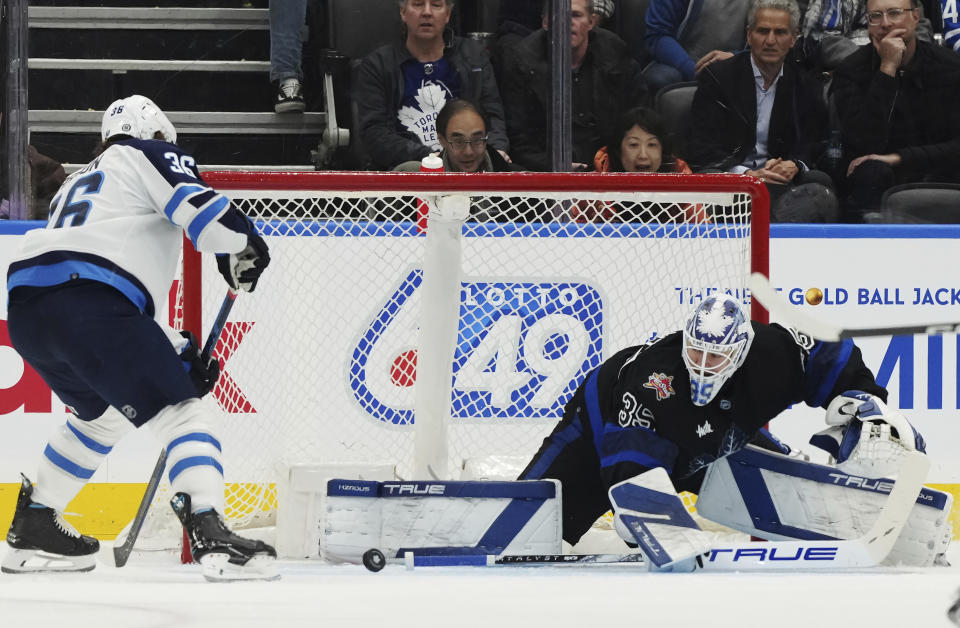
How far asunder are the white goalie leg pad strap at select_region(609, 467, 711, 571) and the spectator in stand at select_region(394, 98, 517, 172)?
4.58ft

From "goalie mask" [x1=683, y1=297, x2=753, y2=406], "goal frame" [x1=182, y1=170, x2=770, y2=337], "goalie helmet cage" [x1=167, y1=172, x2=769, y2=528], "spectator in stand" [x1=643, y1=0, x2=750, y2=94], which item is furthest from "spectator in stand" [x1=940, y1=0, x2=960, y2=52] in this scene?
"goalie mask" [x1=683, y1=297, x2=753, y2=406]

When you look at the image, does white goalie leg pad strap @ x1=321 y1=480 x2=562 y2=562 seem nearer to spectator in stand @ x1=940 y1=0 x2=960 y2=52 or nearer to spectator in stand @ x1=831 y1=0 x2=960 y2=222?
spectator in stand @ x1=831 y1=0 x2=960 y2=222

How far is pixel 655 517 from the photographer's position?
318cm

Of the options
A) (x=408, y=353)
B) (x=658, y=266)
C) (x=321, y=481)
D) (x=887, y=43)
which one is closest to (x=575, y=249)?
(x=658, y=266)

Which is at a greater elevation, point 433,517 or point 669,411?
point 669,411

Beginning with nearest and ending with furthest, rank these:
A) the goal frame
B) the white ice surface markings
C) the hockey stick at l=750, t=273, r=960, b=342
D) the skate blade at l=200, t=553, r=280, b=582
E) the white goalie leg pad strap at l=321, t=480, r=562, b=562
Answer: the white ice surface markings < the hockey stick at l=750, t=273, r=960, b=342 < the skate blade at l=200, t=553, r=280, b=582 < the white goalie leg pad strap at l=321, t=480, r=562, b=562 < the goal frame

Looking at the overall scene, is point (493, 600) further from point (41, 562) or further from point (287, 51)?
point (287, 51)

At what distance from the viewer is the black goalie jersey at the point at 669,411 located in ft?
11.0

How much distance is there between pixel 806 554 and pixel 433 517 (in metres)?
0.83

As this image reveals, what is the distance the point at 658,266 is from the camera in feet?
13.2

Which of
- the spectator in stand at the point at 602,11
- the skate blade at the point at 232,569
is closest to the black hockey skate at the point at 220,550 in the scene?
the skate blade at the point at 232,569

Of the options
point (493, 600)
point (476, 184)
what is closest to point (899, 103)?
point (476, 184)

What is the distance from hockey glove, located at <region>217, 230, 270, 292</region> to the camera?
10.4 ft

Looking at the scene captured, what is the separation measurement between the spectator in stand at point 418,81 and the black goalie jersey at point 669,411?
112 centimetres
